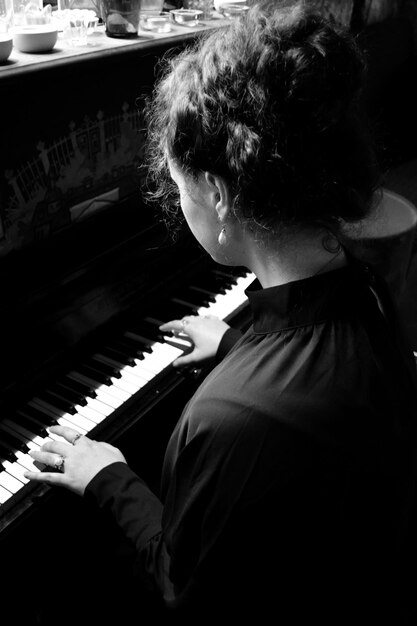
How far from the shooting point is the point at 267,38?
899 mm

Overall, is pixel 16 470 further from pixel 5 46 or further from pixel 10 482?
pixel 5 46

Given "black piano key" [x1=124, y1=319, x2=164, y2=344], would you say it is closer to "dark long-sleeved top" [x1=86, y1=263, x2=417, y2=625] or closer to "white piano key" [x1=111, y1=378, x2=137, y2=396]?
"white piano key" [x1=111, y1=378, x2=137, y2=396]

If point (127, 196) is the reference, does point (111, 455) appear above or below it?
below

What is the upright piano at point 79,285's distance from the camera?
1.38m

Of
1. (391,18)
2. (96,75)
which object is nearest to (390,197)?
(391,18)

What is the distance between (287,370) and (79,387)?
2.58 feet

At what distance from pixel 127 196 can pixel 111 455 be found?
99 centimetres

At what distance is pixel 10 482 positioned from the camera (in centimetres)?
130

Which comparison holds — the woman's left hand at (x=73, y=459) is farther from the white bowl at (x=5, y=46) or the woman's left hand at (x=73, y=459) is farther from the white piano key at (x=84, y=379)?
the white bowl at (x=5, y=46)

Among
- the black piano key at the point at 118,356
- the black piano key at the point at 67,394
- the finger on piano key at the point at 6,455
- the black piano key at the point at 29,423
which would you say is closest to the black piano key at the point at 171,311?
the black piano key at the point at 118,356

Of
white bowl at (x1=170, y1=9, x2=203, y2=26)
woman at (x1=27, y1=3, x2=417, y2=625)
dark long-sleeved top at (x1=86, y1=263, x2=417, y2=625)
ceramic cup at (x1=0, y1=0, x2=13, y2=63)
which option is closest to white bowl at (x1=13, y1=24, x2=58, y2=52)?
ceramic cup at (x1=0, y1=0, x2=13, y2=63)

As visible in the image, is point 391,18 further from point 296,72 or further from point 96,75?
point 296,72

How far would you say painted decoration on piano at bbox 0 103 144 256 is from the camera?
159 cm

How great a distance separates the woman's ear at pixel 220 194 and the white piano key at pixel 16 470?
73 centimetres
